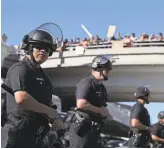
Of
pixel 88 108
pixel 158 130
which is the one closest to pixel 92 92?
pixel 88 108

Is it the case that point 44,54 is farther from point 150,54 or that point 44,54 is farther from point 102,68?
point 150,54

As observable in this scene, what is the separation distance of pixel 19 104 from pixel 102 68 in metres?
1.88

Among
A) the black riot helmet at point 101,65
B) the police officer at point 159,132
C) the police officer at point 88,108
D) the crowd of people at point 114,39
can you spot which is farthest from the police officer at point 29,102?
the crowd of people at point 114,39

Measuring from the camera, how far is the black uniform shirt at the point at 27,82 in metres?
3.98

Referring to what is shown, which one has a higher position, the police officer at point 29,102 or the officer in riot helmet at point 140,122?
the police officer at point 29,102

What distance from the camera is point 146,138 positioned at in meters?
7.26

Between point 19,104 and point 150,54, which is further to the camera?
point 150,54

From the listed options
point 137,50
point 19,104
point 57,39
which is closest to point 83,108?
point 57,39

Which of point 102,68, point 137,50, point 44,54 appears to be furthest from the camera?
point 137,50

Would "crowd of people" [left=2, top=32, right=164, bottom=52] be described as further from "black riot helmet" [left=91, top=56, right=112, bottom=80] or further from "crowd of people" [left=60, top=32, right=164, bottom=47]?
"black riot helmet" [left=91, top=56, right=112, bottom=80]

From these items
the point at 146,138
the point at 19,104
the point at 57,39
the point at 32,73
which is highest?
the point at 57,39

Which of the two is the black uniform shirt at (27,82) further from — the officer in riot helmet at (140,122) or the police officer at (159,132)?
the police officer at (159,132)

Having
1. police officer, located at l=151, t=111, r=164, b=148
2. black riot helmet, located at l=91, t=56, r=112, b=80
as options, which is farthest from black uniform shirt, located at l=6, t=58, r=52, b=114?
police officer, located at l=151, t=111, r=164, b=148

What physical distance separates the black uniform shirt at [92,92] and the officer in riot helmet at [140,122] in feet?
5.18
